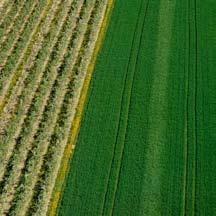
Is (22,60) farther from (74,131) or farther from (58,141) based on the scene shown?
(58,141)

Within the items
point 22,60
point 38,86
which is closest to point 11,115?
point 38,86

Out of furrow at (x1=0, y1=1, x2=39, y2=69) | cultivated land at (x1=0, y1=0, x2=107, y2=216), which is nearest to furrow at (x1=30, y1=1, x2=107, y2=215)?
cultivated land at (x1=0, y1=0, x2=107, y2=216)

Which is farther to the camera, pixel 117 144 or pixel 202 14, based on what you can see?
pixel 202 14

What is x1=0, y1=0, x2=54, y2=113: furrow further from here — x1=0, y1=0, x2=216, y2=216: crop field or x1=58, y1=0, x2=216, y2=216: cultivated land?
x1=58, y1=0, x2=216, y2=216: cultivated land

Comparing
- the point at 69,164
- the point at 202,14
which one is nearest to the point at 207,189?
the point at 69,164

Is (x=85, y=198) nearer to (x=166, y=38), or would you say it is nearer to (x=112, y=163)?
(x=112, y=163)

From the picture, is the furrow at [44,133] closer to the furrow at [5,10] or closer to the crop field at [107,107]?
the crop field at [107,107]

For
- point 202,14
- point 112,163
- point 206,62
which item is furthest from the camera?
point 202,14
